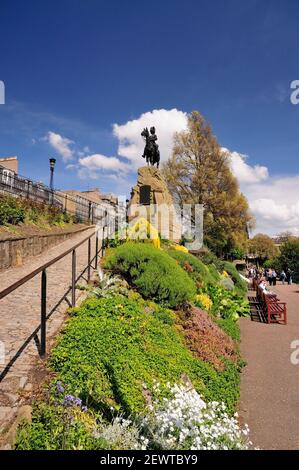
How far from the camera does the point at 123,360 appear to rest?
347cm

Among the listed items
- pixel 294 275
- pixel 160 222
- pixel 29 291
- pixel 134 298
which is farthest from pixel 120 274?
pixel 294 275

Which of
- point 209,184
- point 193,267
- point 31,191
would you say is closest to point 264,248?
point 209,184

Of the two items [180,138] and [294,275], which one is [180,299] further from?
[294,275]

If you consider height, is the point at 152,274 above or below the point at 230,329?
above

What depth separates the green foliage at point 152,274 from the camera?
6590 mm

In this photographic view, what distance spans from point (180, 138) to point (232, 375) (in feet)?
73.0

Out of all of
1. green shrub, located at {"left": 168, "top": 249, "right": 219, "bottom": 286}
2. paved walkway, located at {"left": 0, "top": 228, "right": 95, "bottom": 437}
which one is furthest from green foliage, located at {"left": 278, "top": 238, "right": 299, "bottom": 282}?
paved walkway, located at {"left": 0, "top": 228, "right": 95, "bottom": 437}

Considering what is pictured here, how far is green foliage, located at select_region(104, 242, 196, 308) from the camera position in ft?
21.6

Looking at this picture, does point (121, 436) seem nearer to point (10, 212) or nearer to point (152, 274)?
point (152, 274)

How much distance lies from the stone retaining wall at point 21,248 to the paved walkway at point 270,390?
5831mm

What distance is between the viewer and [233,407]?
4250mm

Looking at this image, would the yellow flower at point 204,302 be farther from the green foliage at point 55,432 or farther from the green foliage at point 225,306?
the green foliage at point 55,432

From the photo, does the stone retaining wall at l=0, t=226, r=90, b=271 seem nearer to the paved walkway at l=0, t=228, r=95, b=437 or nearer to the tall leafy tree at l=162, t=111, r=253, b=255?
the paved walkway at l=0, t=228, r=95, b=437

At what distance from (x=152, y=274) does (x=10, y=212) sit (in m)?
5.36
